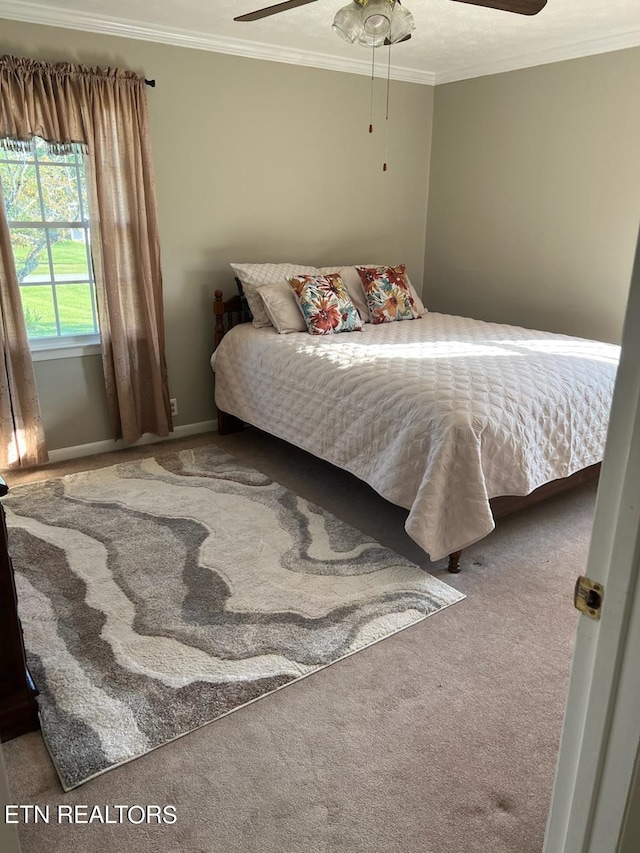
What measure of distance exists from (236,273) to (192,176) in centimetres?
64

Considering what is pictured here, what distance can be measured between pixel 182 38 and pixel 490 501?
3124mm

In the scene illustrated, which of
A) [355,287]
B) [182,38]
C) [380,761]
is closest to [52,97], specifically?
[182,38]

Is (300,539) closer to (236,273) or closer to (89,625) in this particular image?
(89,625)

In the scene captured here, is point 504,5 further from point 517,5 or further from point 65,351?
point 65,351

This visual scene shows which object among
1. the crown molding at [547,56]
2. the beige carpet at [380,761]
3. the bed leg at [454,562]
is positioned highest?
the crown molding at [547,56]

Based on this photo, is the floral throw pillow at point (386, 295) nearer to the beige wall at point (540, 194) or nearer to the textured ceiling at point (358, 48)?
the beige wall at point (540, 194)

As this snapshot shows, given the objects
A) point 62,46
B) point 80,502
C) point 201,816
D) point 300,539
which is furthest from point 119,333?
point 201,816

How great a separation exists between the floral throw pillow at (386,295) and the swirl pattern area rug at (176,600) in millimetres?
1453

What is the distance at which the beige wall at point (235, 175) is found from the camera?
365 centimetres

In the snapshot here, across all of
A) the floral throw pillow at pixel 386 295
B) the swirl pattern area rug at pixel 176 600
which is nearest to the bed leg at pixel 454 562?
the swirl pattern area rug at pixel 176 600

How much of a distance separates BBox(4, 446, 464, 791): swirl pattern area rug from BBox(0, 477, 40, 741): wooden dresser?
0.07 m

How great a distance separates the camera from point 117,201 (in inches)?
139

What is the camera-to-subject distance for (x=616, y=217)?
380cm

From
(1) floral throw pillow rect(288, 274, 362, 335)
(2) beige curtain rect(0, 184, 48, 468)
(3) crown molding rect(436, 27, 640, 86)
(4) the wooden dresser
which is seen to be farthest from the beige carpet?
(3) crown molding rect(436, 27, 640, 86)
